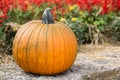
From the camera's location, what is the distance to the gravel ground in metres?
4.29

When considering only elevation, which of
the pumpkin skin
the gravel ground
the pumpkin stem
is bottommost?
the gravel ground

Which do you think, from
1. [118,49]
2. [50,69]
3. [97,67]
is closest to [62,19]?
[118,49]

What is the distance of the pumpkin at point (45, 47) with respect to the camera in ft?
13.6

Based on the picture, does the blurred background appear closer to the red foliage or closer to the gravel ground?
the red foliage

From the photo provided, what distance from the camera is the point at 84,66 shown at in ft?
15.5

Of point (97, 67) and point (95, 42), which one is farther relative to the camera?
point (95, 42)

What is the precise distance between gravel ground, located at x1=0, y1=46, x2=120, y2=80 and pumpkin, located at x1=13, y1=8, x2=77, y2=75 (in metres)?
0.10

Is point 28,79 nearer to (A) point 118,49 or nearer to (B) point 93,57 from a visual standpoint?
(B) point 93,57

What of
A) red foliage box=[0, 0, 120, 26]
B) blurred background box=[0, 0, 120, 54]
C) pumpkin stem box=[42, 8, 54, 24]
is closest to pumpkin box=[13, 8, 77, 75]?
pumpkin stem box=[42, 8, 54, 24]

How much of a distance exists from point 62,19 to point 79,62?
3.99 ft

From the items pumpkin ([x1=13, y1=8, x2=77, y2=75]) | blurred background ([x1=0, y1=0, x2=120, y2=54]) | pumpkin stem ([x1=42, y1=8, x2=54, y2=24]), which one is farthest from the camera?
blurred background ([x1=0, y1=0, x2=120, y2=54])

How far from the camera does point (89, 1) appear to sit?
6.34 metres

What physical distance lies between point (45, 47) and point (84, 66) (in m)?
0.76

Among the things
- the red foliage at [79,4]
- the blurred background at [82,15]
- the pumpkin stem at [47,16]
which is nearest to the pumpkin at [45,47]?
the pumpkin stem at [47,16]
